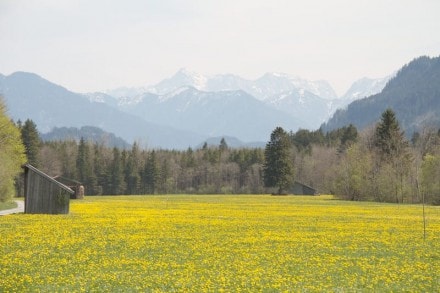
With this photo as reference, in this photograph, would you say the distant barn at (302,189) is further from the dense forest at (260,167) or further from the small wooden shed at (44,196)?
the small wooden shed at (44,196)

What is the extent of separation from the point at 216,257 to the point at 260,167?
150932 millimetres

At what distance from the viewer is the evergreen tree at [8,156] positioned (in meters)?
70.5

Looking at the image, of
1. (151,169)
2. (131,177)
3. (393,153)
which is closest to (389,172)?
(393,153)

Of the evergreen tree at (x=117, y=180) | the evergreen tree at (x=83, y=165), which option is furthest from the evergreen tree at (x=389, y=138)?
the evergreen tree at (x=83, y=165)

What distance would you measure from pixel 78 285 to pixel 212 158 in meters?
172

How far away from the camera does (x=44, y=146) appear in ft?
544

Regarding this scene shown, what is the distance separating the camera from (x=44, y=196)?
53.8 m

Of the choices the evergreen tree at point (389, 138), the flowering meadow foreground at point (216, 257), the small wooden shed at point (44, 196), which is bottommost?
the flowering meadow foreground at point (216, 257)

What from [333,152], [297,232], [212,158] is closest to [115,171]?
[212,158]

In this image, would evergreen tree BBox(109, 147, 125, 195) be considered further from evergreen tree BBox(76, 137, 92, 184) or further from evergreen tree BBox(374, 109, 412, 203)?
evergreen tree BBox(374, 109, 412, 203)

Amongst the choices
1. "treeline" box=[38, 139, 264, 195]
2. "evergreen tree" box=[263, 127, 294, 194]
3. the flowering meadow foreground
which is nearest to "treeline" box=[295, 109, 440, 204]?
"evergreen tree" box=[263, 127, 294, 194]

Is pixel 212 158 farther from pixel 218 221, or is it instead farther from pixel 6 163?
pixel 218 221

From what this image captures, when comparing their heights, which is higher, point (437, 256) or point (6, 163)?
point (6, 163)

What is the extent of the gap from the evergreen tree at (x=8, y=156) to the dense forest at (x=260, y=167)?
4264cm
